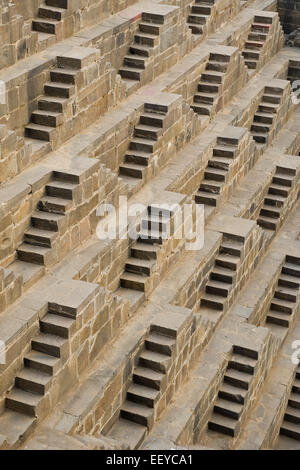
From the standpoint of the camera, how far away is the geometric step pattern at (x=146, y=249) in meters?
14.5

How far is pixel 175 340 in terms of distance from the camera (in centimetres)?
1357

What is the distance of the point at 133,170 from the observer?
15.9 meters

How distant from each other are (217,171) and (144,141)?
2019mm

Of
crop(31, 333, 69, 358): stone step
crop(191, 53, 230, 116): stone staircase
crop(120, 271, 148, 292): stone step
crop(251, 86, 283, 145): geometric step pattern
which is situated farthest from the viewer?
crop(251, 86, 283, 145): geometric step pattern

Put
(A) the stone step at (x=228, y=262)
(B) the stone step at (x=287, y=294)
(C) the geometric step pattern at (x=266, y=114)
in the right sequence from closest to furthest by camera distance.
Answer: (A) the stone step at (x=228, y=262), (B) the stone step at (x=287, y=294), (C) the geometric step pattern at (x=266, y=114)

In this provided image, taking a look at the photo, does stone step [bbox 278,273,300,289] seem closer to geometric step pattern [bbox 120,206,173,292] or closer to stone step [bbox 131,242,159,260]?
geometric step pattern [bbox 120,206,173,292]

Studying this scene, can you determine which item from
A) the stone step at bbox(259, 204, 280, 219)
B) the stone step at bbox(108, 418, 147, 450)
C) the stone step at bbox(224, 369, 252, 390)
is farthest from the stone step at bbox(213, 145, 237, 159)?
the stone step at bbox(108, 418, 147, 450)

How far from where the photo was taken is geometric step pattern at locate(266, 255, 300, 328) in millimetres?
17500

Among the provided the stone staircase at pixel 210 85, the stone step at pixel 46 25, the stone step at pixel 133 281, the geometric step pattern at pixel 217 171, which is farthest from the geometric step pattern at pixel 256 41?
the stone step at pixel 133 281

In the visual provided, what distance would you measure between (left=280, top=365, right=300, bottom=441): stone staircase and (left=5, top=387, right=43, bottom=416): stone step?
592cm

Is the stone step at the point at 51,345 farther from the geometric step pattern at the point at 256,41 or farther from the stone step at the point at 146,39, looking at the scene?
the geometric step pattern at the point at 256,41

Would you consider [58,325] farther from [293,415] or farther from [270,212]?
[270,212]

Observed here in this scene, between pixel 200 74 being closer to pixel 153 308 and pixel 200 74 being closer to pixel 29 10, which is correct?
pixel 29 10

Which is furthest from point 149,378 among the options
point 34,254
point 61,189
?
point 61,189
